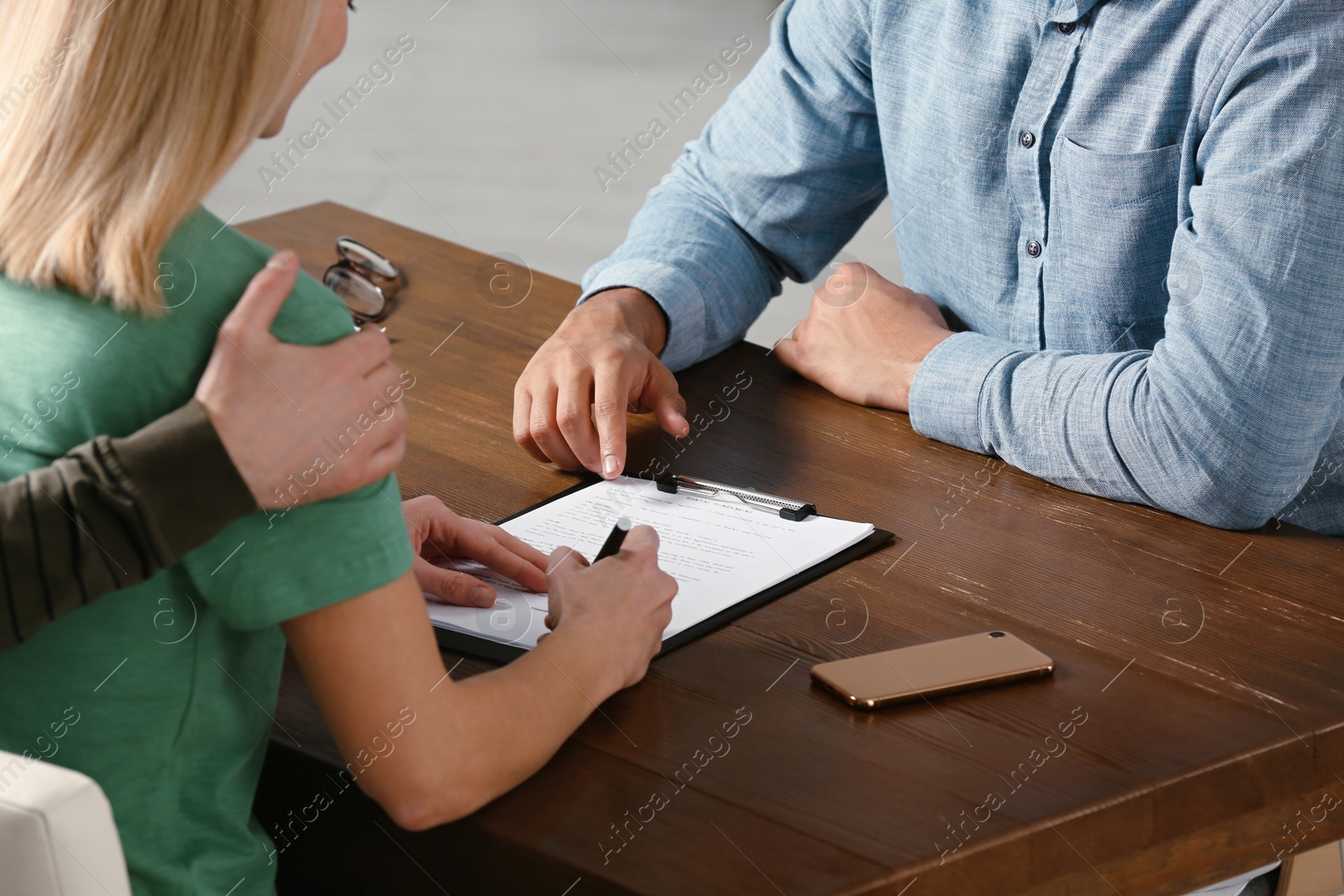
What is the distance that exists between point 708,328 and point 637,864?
914mm

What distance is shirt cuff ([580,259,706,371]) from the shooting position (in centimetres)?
153

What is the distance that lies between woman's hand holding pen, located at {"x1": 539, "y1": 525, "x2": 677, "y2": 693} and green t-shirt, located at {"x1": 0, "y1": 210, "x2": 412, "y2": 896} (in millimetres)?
185

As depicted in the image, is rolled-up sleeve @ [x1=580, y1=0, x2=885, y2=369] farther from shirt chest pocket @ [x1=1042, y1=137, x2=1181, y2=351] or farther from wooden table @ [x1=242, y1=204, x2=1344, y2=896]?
wooden table @ [x1=242, y1=204, x2=1344, y2=896]

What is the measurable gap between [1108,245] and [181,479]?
109 cm

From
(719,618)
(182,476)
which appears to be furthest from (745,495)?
(182,476)

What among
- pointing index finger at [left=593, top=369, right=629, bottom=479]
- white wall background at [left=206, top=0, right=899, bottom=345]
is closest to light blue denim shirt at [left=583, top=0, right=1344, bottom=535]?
pointing index finger at [left=593, top=369, right=629, bottom=479]

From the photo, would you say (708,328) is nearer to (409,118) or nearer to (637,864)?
(637,864)

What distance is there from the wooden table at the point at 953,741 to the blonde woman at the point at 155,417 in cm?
5

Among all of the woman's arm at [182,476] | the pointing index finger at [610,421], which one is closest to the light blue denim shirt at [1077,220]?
the pointing index finger at [610,421]

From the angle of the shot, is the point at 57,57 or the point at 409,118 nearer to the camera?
the point at 57,57

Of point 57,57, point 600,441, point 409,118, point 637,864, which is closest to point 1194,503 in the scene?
point 600,441

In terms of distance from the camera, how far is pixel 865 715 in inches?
35.7

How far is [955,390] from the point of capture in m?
1.33

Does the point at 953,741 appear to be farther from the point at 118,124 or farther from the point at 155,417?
the point at 118,124
